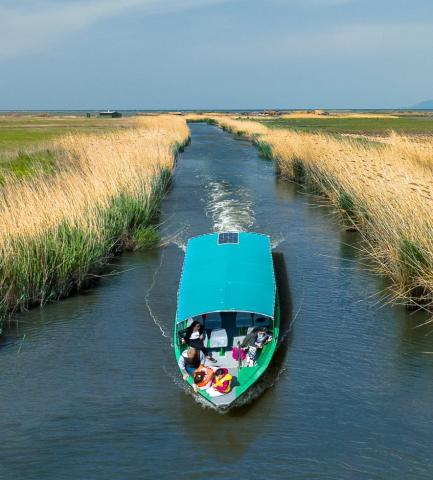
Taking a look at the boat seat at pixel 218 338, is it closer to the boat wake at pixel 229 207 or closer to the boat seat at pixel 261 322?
the boat seat at pixel 261 322

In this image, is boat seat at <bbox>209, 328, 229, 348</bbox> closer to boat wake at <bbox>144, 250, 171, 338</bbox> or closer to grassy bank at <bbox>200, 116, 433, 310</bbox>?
boat wake at <bbox>144, 250, 171, 338</bbox>

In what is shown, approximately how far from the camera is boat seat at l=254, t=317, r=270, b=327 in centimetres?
1153

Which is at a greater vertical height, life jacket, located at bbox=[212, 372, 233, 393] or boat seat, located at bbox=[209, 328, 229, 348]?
boat seat, located at bbox=[209, 328, 229, 348]

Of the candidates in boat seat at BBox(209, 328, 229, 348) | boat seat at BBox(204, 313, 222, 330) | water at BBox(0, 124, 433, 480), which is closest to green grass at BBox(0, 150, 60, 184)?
water at BBox(0, 124, 433, 480)

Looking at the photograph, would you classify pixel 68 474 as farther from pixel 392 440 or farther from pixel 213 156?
pixel 213 156

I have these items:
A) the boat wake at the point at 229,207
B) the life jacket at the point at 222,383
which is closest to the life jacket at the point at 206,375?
the life jacket at the point at 222,383

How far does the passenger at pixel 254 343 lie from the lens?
10.4 m

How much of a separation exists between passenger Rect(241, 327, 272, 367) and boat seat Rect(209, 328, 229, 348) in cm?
44

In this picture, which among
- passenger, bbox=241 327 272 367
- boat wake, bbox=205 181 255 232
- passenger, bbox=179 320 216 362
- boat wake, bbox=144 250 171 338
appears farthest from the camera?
boat wake, bbox=205 181 255 232

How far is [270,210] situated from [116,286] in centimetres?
1181

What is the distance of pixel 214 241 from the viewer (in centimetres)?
1497

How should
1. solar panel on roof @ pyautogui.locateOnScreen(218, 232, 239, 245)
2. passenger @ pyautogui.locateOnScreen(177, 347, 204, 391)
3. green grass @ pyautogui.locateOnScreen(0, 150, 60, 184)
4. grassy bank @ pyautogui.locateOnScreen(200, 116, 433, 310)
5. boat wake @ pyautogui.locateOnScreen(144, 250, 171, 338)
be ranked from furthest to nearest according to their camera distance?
1. green grass @ pyautogui.locateOnScreen(0, 150, 60, 184)
2. solar panel on roof @ pyautogui.locateOnScreen(218, 232, 239, 245)
3. boat wake @ pyautogui.locateOnScreen(144, 250, 171, 338)
4. grassy bank @ pyautogui.locateOnScreen(200, 116, 433, 310)
5. passenger @ pyautogui.locateOnScreen(177, 347, 204, 391)

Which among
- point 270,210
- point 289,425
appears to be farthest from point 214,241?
point 270,210

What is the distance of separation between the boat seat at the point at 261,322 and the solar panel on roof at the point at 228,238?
11.0ft
